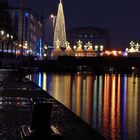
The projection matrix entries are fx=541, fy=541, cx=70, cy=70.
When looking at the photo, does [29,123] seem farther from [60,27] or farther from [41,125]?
[60,27]

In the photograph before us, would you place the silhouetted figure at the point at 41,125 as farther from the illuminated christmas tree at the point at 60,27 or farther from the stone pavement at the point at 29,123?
the illuminated christmas tree at the point at 60,27

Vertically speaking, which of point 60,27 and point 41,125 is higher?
point 60,27

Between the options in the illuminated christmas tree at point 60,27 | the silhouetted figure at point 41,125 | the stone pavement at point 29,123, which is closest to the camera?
the silhouetted figure at point 41,125

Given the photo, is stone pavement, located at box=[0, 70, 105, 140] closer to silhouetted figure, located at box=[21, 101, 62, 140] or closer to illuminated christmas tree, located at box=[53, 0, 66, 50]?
silhouetted figure, located at box=[21, 101, 62, 140]

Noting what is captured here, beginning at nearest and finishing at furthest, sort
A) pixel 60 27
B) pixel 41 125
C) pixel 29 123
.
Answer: pixel 41 125
pixel 29 123
pixel 60 27

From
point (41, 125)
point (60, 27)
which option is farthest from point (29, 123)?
point (60, 27)

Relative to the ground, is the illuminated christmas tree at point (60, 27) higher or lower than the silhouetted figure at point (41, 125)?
higher

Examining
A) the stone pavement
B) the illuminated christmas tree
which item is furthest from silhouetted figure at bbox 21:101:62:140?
the illuminated christmas tree

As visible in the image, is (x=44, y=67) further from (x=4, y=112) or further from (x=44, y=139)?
(x=44, y=139)

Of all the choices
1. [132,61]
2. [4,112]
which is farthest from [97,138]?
[132,61]

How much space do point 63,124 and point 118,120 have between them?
7.33 m

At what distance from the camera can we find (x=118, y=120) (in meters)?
27.2

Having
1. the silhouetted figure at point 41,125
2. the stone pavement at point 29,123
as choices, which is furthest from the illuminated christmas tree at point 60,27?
the silhouetted figure at point 41,125

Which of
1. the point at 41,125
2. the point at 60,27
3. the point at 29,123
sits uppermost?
the point at 60,27
